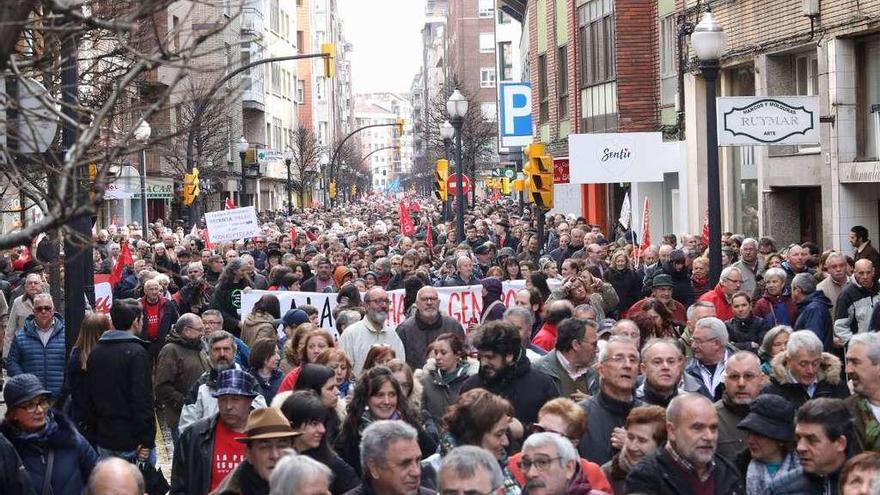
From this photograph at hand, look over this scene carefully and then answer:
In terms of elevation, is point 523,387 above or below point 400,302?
below

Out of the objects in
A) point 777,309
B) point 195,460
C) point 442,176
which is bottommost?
point 195,460

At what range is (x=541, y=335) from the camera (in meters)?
12.7

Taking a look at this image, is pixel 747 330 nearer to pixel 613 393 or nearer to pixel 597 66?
pixel 613 393

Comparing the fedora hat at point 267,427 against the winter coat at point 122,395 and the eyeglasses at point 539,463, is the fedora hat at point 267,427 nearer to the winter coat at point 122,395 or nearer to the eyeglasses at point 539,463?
the eyeglasses at point 539,463

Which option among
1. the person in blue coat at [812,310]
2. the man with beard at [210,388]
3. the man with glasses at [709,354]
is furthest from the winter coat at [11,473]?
the person in blue coat at [812,310]

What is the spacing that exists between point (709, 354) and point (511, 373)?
4.72 ft

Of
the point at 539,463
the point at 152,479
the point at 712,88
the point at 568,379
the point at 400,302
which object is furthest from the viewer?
the point at 400,302

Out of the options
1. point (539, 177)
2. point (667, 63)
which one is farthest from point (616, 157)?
point (667, 63)

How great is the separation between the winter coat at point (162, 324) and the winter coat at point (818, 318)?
596 centimetres

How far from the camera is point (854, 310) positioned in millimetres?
14242

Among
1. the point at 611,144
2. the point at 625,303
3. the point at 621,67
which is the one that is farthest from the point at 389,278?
the point at 621,67

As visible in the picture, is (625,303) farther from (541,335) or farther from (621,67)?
(621,67)

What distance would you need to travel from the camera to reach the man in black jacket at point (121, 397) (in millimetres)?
11156

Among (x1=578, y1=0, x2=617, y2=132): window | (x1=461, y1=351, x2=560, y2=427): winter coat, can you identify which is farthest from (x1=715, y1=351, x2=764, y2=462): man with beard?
(x1=578, y1=0, x2=617, y2=132): window
